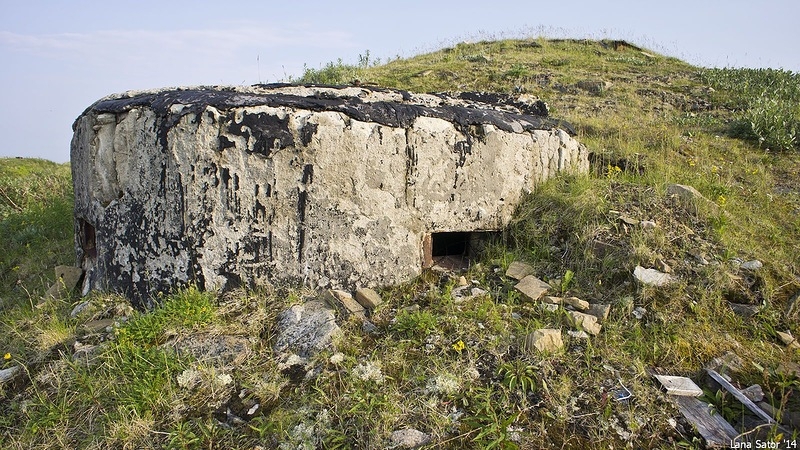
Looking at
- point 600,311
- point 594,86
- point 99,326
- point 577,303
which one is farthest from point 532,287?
point 594,86

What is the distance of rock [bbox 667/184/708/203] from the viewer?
12.0ft

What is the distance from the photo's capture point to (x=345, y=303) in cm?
292

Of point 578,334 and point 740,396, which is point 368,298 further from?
point 740,396

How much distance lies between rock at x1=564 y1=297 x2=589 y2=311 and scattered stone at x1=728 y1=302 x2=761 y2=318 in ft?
3.04

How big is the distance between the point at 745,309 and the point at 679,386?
0.96 meters

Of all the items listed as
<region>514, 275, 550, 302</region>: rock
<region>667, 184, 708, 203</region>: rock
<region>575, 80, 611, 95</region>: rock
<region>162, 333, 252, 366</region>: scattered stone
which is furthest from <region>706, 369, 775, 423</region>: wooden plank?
<region>575, 80, 611, 95</region>: rock

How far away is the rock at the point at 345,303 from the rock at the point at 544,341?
3.30 feet

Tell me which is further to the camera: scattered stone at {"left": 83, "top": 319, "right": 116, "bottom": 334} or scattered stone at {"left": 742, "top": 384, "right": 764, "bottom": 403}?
scattered stone at {"left": 83, "top": 319, "right": 116, "bottom": 334}

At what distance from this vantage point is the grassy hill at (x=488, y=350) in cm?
214

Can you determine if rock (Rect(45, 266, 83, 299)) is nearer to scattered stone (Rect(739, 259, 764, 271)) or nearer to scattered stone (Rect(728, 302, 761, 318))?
scattered stone (Rect(728, 302, 761, 318))

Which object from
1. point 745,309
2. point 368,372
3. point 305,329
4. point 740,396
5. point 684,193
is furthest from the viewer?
point 684,193

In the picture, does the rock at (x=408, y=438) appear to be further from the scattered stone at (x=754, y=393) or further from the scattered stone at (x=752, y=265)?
the scattered stone at (x=752, y=265)

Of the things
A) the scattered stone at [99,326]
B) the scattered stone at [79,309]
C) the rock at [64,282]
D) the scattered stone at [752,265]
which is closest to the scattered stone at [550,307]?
the scattered stone at [752,265]

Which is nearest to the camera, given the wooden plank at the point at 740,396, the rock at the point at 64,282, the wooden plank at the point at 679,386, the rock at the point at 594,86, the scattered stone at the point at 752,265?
the wooden plank at the point at 740,396
